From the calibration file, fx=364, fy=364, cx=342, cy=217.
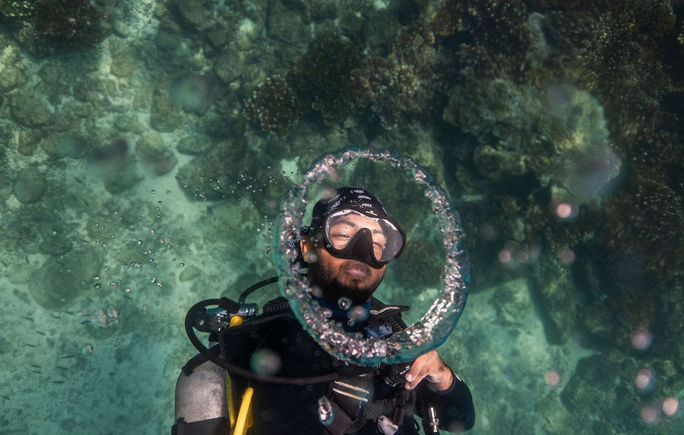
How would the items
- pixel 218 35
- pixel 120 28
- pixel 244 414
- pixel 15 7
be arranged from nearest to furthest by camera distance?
pixel 244 414 → pixel 15 7 → pixel 218 35 → pixel 120 28

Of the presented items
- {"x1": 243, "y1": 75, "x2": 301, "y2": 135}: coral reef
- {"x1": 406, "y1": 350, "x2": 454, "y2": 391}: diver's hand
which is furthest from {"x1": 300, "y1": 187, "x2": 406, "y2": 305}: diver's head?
{"x1": 243, "y1": 75, "x2": 301, "y2": 135}: coral reef

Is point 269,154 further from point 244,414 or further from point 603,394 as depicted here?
point 603,394

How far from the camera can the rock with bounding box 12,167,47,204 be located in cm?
915

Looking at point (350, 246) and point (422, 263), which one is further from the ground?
point (350, 246)

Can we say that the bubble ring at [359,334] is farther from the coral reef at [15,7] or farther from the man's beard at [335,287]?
the coral reef at [15,7]

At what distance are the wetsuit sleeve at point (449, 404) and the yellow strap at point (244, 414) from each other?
1.63 m

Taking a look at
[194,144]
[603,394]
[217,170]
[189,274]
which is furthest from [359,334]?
[603,394]

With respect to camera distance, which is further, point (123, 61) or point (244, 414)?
point (123, 61)

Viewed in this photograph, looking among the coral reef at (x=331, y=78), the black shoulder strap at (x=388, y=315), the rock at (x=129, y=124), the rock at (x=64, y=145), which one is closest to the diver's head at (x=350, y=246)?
the black shoulder strap at (x=388, y=315)

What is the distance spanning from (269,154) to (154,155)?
119 inches

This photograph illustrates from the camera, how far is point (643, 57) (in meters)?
8.88

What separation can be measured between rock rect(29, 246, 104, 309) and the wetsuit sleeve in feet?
30.2

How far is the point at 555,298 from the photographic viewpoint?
10469mm

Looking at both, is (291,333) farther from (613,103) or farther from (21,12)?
(21,12)
